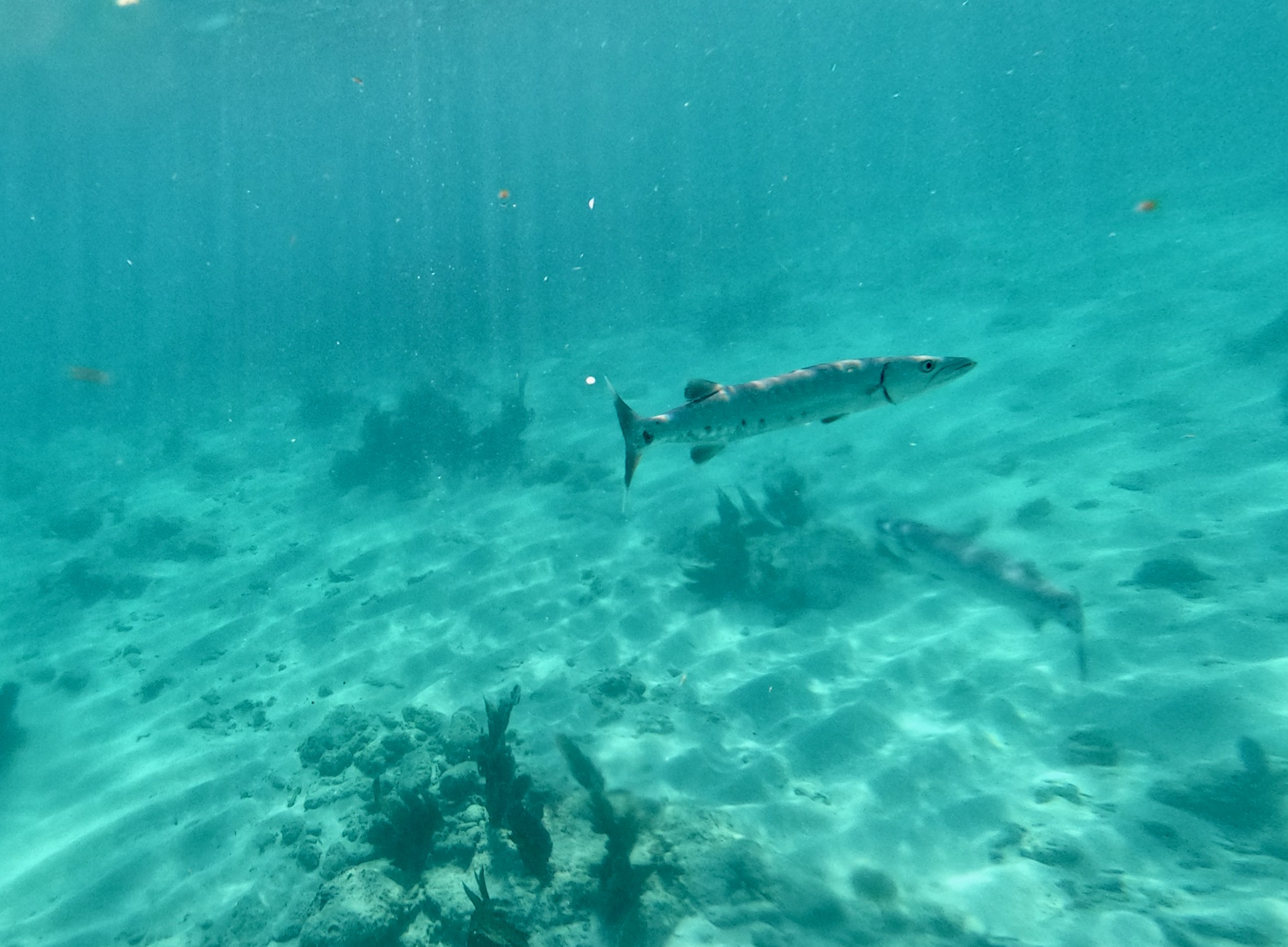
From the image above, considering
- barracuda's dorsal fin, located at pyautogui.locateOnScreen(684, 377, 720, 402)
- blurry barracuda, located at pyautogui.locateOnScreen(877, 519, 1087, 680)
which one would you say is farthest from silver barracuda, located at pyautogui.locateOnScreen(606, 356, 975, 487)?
blurry barracuda, located at pyautogui.locateOnScreen(877, 519, 1087, 680)

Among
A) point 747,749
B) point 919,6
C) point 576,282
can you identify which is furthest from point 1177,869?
point 919,6

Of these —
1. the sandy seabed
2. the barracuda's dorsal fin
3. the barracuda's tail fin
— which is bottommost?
the sandy seabed

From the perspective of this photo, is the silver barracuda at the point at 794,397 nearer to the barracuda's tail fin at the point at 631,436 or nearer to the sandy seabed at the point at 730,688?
the barracuda's tail fin at the point at 631,436

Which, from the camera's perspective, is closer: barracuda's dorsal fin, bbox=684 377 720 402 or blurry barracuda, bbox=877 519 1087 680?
barracuda's dorsal fin, bbox=684 377 720 402

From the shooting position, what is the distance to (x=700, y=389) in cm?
464

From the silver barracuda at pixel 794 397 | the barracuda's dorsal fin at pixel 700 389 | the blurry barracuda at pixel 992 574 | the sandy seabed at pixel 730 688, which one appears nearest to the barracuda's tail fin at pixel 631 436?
the silver barracuda at pixel 794 397

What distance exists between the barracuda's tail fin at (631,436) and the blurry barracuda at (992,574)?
4434 millimetres

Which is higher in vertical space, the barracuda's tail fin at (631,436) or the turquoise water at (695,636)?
the barracuda's tail fin at (631,436)

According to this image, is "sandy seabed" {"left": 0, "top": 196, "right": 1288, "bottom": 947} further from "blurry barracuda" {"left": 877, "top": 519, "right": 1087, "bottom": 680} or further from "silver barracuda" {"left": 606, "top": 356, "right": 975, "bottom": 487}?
"silver barracuda" {"left": 606, "top": 356, "right": 975, "bottom": 487}

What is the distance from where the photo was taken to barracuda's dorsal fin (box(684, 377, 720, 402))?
4.58m

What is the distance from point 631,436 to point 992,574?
180 inches

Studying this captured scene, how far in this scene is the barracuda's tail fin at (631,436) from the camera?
15.5ft

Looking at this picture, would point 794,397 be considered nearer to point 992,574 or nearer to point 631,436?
point 631,436

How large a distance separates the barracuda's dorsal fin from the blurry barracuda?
421 cm
